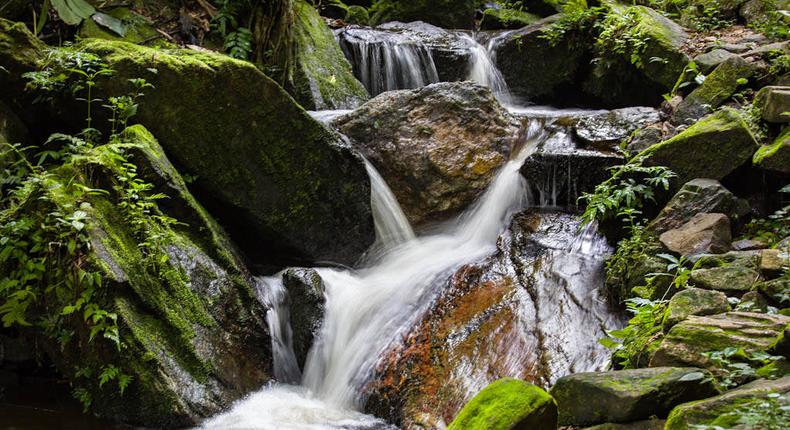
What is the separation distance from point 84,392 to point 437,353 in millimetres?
2563

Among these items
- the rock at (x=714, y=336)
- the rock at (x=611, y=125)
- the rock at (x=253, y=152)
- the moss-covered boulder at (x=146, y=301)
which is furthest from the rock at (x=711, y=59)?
the moss-covered boulder at (x=146, y=301)

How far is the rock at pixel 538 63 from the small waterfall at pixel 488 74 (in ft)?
0.34

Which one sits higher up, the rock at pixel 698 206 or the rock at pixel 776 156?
the rock at pixel 776 156

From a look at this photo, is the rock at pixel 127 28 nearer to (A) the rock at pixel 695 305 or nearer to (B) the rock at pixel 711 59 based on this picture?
(A) the rock at pixel 695 305

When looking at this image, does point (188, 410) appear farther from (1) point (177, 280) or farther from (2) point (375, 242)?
(2) point (375, 242)

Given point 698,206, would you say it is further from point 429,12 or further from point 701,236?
point 429,12

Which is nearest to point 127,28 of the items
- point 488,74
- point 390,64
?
point 390,64

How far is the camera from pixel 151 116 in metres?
5.27

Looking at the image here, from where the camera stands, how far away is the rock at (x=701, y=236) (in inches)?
178

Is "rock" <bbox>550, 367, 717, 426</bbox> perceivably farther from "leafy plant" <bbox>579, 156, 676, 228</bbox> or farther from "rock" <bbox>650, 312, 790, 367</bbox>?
"leafy plant" <bbox>579, 156, 676, 228</bbox>

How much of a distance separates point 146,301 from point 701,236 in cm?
423

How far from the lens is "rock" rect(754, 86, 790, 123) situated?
16.8 feet

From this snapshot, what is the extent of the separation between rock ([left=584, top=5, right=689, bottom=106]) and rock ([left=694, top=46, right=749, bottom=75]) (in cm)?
49

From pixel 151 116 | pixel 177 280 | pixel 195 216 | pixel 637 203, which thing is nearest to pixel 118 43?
pixel 151 116
